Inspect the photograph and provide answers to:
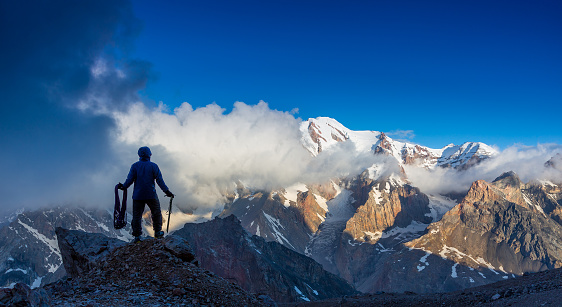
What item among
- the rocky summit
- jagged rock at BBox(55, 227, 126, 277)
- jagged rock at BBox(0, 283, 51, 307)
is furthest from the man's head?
jagged rock at BBox(0, 283, 51, 307)

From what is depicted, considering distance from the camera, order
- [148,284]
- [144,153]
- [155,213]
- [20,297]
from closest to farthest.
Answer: [20,297] → [148,284] → [144,153] → [155,213]

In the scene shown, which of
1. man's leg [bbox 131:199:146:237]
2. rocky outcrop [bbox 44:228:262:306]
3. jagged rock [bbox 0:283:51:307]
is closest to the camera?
jagged rock [bbox 0:283:51:307]

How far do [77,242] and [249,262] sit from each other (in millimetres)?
169306

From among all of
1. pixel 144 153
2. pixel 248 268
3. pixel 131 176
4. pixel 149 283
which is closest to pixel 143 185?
pixel 131 176

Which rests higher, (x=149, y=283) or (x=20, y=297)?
(x=149, y=283)

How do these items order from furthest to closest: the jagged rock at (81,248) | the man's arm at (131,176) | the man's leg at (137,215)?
the jagged rock at (81,248)
the man's leg at (137,215)
the man's arm at (131,176)

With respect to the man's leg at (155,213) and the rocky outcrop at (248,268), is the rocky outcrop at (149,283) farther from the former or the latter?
the rocky outcrop at (248,268)

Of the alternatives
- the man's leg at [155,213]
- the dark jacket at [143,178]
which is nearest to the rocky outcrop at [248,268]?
the man's leg at [155,213]

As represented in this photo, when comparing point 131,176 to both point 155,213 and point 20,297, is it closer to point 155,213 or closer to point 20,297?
point 155,213

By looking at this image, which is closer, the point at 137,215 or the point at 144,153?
the point at 144,153

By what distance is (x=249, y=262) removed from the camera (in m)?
184

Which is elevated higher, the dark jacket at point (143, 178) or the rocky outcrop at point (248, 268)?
the rocky outcrop at point (248, 268)

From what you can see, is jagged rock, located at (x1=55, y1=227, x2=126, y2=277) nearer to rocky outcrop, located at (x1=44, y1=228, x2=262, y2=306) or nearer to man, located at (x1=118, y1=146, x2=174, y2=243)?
man, located at (x1=118, y1=146, x2=174, y2=243)

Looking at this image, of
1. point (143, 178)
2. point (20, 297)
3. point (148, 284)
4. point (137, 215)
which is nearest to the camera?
point (20, 297)
